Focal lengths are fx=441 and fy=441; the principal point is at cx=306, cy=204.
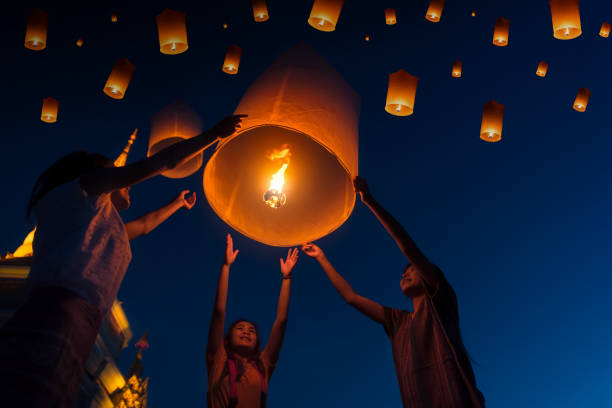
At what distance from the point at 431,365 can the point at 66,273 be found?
2.32 m

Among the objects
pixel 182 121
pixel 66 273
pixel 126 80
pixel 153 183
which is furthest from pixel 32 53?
pixel 66 273

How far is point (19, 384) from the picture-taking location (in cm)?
164

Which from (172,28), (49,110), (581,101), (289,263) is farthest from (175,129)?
(581,101)

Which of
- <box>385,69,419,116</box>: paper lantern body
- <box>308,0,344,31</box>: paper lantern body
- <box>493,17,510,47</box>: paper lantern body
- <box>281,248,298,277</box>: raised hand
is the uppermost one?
<box>493,17,510,47</box>: paper lantern body

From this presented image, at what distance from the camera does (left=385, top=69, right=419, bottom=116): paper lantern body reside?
4188mm

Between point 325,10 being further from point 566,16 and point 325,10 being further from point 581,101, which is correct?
point 581,101

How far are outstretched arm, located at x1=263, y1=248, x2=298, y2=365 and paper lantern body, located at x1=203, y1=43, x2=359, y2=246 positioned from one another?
108 cm

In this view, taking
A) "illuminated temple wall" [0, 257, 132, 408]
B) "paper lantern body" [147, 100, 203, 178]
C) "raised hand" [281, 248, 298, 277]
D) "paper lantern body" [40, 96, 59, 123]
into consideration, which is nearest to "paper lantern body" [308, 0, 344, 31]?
"paper lantern body" [147, 100, 203, 178]

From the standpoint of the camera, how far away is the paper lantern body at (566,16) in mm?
4453

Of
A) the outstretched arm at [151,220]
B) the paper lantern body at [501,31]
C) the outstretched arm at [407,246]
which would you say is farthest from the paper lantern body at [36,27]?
the paper lantern body at [501,31]

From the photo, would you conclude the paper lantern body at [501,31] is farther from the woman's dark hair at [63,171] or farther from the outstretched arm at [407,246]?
the woman's dark hair at [63,171]

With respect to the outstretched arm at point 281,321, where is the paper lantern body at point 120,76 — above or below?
above

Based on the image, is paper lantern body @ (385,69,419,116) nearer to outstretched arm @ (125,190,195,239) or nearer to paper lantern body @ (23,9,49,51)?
outstretched arm @ (125,190,195,239)

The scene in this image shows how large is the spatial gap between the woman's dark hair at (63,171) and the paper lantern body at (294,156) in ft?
2.34
